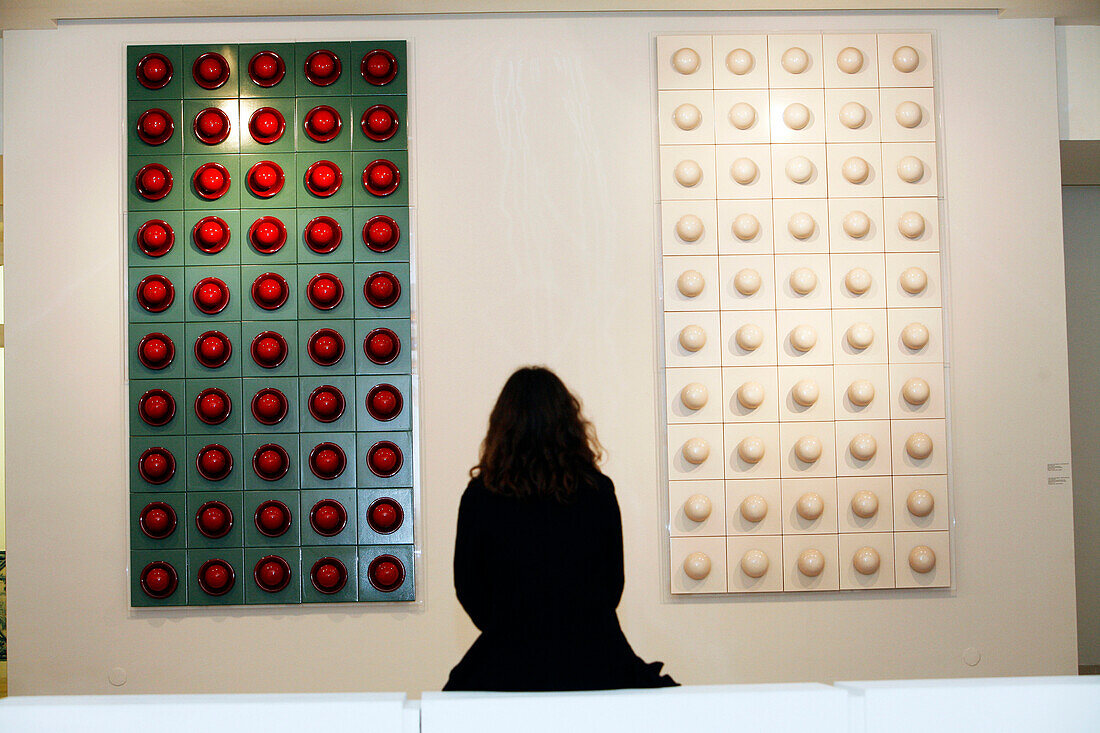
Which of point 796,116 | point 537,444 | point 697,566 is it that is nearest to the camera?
point 537,444

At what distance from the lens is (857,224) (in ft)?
10.4

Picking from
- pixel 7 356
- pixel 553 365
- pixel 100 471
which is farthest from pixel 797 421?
pixel 7 356

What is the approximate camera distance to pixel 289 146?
10.4 ft

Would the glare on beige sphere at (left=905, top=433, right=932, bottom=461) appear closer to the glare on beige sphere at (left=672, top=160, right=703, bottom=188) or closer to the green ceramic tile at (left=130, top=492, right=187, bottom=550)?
the glare on beige sphere at (left=672, top=160, right=703, bottom=188)

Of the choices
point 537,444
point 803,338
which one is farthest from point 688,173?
point 537,444

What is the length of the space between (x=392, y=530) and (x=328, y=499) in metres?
0.25

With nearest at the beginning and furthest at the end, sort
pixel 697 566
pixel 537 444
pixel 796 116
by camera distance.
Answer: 1. pixel 537 444
2. pixel 697 566
3. pixel 796 116

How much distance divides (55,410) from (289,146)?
1.26 metres

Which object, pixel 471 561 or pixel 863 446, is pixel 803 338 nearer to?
pixel 863 446

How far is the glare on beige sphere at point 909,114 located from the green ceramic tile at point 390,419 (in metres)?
2.05

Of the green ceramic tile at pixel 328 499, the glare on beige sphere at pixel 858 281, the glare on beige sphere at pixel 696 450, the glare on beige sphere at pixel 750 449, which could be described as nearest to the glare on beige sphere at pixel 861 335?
the glare on beige sphere at pixel 858 281

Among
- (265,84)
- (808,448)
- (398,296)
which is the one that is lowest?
→ (808,448)

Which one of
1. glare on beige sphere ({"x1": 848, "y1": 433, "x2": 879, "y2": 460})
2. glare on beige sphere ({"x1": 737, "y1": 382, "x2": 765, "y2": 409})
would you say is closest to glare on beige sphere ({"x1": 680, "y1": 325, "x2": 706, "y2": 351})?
glare on beige sphere ({"x1": 737, "y1": 382, "x2": 765, "y2": 409})

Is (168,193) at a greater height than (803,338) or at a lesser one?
greater
